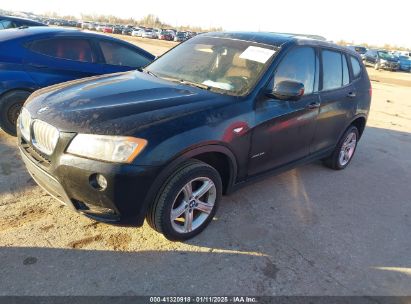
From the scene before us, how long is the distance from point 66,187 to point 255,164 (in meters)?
1.83

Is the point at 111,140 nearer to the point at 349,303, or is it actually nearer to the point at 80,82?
the point at 80,82

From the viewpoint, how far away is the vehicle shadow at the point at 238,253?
277 centimetres

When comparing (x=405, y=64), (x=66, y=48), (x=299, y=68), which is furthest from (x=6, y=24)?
(x=405, y=64)

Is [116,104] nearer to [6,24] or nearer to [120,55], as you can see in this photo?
[120,55]

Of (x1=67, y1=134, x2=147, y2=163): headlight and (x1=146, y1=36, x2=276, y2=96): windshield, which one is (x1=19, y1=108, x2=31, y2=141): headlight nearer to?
(x1=67, y1=134, x2=147, y2=163): headlight

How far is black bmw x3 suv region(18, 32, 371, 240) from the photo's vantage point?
276cm

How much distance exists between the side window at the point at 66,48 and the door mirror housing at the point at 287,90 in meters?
3.44

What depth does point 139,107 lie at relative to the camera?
304cm

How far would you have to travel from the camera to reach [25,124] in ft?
10.9

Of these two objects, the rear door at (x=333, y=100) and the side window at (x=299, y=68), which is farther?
the rear door at (x=333, y=100)

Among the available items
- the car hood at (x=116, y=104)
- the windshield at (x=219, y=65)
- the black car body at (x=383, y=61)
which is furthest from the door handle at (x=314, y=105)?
the black car body at (x=383, y=61)

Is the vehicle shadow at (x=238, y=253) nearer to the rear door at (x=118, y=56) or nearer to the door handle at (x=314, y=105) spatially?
the door handle at (x=314, y=105)

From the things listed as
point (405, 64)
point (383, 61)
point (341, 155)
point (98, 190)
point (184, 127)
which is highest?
point (184, 127)

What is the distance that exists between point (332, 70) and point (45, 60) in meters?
4.01
